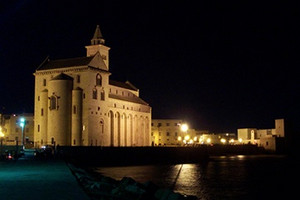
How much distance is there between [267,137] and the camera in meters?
124

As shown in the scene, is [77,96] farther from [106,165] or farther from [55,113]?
[106,165]

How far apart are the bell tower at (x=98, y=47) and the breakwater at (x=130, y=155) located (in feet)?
95.8

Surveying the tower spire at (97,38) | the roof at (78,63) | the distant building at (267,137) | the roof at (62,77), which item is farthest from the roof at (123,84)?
the distant building at (267,137)

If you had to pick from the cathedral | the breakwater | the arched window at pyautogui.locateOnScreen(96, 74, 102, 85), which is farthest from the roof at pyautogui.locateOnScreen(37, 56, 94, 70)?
the breakwater

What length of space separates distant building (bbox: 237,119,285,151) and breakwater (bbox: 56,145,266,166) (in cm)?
4211

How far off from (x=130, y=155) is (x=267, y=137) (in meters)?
69.4

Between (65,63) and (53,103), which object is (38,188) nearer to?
(53,103)

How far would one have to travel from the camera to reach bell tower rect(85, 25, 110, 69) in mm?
94875

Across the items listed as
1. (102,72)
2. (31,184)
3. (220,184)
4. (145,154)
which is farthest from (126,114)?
(31,184)

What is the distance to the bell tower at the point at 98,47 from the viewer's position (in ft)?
311

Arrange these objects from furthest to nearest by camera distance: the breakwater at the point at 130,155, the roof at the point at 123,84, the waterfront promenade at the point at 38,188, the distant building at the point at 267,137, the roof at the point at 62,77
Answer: the distant building at the point at 267,137 < the roof at the point at 123,84 < the roof at the point at 62,77 < the breakwater at the point at 130,155 < the waterfront promenade at the point at 38,188

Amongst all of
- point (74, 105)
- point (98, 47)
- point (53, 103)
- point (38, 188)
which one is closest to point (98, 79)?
point (74, 105)

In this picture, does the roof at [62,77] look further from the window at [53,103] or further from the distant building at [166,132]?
the distant building at [166,132]

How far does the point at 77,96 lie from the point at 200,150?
24.3 m
